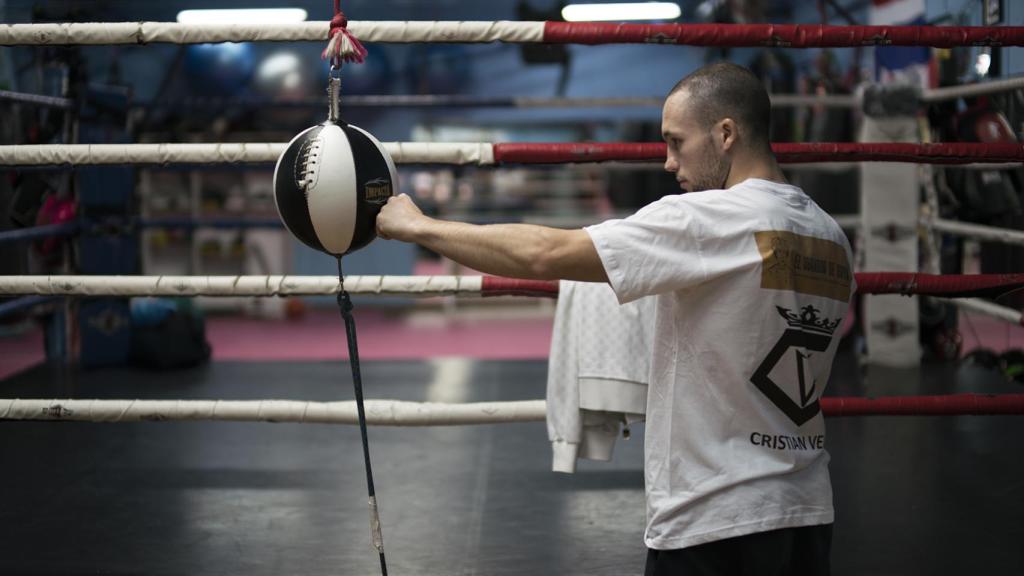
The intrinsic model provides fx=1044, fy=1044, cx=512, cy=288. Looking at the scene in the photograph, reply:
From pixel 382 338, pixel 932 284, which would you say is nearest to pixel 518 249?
pixel 932 284

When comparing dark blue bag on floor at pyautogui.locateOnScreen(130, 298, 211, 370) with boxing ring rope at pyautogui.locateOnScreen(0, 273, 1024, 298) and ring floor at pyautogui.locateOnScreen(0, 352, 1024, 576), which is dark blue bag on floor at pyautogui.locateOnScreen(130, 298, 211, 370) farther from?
boxing ring rope at pyautogui.locateOnScreen(0, 273, 1024, 298)

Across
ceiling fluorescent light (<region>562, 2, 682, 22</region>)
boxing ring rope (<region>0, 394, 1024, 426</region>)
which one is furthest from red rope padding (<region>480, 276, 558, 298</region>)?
ceiling fluorescent light (<region>562, 2, 682, 22</region>)

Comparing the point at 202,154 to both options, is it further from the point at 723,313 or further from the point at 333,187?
the point at 723,313

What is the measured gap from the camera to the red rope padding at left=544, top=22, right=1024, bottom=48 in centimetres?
206

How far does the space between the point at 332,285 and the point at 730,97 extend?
101 cm

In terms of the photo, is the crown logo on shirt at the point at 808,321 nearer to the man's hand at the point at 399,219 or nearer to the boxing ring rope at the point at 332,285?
the man's hand at the point at 399,219

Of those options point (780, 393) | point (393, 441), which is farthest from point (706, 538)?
point (393, 441)

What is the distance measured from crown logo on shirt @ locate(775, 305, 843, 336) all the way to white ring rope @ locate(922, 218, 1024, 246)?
193 centimetres

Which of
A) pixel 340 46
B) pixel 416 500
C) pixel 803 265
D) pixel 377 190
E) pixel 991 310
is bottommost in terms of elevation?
pixel 416 500

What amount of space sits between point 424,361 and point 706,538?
3.68 metres

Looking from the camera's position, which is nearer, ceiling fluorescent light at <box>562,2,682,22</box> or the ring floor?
the ring floor

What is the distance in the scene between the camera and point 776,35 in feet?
6.83

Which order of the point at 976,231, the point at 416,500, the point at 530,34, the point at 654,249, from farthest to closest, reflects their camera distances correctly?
the point at 976,231, the point at 416,500, the point at 530,34, the point at 654,249

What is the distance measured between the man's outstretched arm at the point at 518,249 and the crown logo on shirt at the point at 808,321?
25cm
